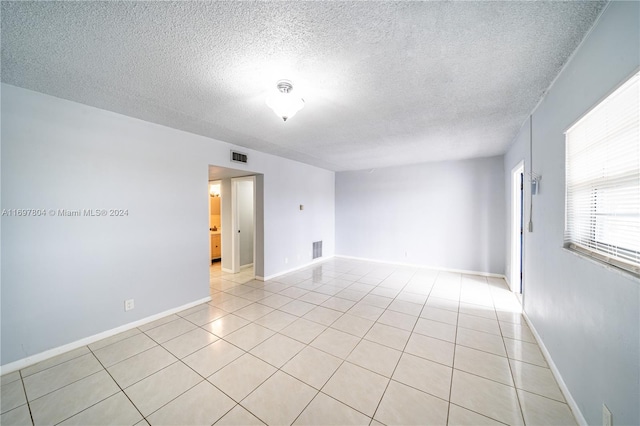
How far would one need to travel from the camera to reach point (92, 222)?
97.0 inches

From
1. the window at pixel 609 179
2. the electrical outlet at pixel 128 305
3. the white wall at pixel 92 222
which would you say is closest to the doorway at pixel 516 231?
the window at pixel 609 179

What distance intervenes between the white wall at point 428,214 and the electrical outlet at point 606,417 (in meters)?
4.05

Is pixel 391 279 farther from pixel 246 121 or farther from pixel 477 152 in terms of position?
pixel 246 121

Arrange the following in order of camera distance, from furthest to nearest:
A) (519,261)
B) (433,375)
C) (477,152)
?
1. (477,152)
2. (519,261)
3. (433,375)

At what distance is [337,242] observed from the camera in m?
6.82

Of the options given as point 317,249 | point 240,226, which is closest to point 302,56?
point 240,226

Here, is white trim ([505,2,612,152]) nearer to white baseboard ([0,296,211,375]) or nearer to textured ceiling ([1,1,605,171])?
textured ceiling ([1,1,605,171])

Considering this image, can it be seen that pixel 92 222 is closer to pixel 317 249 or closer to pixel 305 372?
pixel 305 372

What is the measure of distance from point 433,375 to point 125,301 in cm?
343

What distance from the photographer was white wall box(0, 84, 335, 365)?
2.06 meters

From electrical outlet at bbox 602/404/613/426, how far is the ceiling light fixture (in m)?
2.81

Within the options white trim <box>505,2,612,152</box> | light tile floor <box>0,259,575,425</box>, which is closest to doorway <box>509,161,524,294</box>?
light tile floor <box>0,259,575,425</box>

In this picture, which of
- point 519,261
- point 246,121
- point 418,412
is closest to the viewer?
point 418,412

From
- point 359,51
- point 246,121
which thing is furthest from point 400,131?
point 246,121
